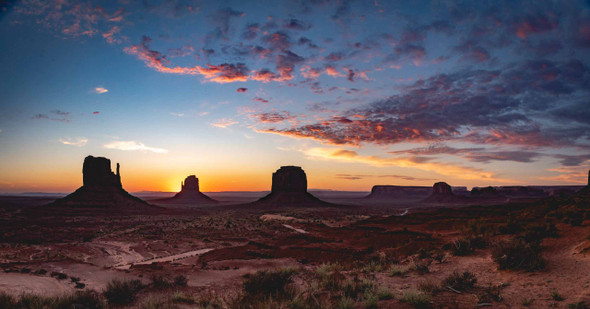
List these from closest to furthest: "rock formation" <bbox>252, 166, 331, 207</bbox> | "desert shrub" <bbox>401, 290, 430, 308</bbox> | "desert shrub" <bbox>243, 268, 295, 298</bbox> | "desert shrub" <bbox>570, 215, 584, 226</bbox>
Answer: "desert shrub" <bbox>401, 290, 430, 308</bbox> < "desert shrub" <bbox>243, 268, 295, 298</bbox> < "desert shrub" <bbox>570, 215, 584, 226</bbox> < "rock formation" <bbox>252, 166, 331, 207</bbox>

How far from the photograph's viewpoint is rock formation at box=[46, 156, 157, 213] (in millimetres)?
63312

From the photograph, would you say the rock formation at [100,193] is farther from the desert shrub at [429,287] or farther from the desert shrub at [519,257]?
the desert shrub at [519,257]

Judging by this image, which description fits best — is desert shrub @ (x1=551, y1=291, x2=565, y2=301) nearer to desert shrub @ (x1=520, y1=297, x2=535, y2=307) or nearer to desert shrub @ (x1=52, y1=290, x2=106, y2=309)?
desert shrub @ (x1=520, y1=297, x2=535, y2=307)

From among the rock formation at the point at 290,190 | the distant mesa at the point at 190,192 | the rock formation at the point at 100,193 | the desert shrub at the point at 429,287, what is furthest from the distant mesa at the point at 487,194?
the desert shrub at the point at 429,287

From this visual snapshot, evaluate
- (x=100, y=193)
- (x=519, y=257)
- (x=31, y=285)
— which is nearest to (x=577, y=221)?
(x=519, y=257)

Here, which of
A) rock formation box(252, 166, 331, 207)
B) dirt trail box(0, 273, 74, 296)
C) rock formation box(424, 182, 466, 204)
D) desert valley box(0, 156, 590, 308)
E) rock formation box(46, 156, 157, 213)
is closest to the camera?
desert valley box(0, 156, 590, 308)

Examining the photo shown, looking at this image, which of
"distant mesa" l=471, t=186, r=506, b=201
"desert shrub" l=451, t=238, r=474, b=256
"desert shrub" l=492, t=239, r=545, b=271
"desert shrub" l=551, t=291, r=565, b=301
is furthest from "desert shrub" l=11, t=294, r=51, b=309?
"distant mesa" l=471, t=186, r=506, b=201

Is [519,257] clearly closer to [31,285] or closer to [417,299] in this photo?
[417,299]

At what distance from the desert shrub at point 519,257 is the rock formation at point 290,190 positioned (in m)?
82.9

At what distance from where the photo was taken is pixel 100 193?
6744cm

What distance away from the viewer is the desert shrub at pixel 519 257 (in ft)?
29.3

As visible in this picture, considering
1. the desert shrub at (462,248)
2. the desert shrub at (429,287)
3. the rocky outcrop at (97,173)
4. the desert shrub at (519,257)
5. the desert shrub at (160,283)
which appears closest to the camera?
the desert shrub at (429,287)

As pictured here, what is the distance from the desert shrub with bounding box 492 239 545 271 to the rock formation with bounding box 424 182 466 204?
143m

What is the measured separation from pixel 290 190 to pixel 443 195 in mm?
90540
